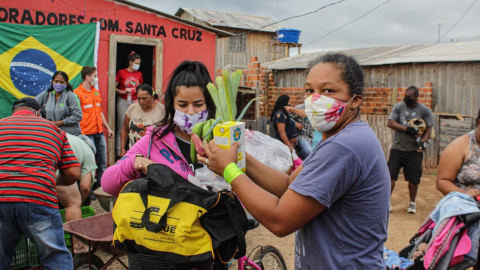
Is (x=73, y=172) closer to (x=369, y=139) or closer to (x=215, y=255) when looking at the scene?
(x=215, y=255)

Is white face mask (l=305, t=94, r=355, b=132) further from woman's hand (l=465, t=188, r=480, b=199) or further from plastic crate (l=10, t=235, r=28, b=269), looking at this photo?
plastic crate (l=10, t=235, r=28, b=269)

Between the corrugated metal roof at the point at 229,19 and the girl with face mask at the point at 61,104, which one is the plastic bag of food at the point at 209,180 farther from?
the corrugated metal roof at the point at 229,19

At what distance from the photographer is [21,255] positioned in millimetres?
3609

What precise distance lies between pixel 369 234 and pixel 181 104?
1.29 metres

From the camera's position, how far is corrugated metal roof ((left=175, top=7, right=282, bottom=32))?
28.2 meters

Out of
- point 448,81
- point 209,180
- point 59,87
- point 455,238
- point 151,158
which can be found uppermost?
point 448,81

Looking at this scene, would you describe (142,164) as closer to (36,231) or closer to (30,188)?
(30,188)

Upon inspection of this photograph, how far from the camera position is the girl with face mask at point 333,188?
1766mm

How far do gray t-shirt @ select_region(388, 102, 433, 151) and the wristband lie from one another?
21.2ft

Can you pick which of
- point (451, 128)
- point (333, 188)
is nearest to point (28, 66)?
point (333, 188)

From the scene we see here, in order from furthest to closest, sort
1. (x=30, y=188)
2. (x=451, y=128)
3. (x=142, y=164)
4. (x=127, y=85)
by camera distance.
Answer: (x=451, y=128), (x=127, y=85), (x=30, y=188), (x=142, y=164)

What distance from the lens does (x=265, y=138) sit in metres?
3.34

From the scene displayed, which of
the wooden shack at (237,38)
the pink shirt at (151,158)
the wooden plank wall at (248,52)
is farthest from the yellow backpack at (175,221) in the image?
the wooden plank wall at (248,52)

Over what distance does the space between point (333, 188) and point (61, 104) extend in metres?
5.96
